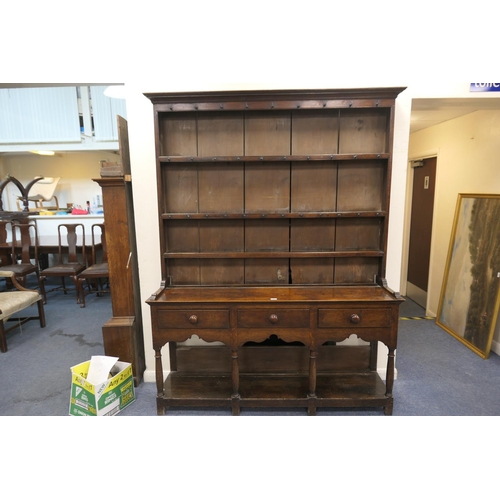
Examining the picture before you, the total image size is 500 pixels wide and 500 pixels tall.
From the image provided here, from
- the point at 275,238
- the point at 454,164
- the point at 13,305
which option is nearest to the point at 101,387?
the point at 275,238

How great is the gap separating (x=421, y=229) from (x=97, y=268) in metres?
4.16

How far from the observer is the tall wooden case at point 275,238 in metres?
1.93

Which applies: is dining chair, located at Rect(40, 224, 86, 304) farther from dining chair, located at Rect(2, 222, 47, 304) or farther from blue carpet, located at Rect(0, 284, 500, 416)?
blue carpet, located at Rect(0, 284, 500, 416)

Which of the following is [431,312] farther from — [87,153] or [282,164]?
[87,153]

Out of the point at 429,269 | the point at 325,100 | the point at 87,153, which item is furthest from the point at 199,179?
the point at 87,153

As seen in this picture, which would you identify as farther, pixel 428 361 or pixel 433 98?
pixel 428 361

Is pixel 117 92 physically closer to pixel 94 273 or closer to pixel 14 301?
pixel 14 301

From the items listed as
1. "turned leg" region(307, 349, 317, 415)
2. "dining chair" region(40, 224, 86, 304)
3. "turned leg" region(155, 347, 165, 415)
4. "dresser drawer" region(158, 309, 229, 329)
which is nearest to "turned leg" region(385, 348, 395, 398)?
"turned leg" region(307, 349, 317, 415)

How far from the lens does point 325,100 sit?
1944mm

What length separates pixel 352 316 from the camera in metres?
1.90

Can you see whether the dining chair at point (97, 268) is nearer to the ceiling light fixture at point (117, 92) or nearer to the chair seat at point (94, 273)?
the chair seat at point (94, 273)

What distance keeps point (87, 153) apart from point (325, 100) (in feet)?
15.5

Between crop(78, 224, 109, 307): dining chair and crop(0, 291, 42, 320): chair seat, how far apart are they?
70cm

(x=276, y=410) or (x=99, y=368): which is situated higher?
(x=99, y=368)
